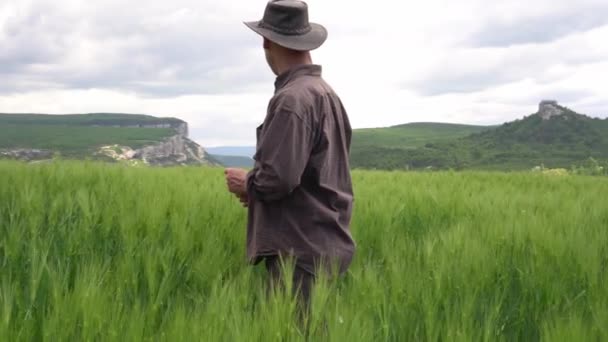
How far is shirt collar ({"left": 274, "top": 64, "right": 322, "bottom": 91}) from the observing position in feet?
10.3

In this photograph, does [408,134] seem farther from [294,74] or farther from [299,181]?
[299,181]

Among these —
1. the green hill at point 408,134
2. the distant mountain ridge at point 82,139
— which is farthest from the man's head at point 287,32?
the green hill at point 408,134

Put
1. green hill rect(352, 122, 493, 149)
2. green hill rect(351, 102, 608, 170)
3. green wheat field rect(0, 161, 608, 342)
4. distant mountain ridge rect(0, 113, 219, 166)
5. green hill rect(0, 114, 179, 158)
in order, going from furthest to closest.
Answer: green hill rect(352, 122, 493, 149) < green hill rect(0, 114, 179, 158) < distant mountain ridge rect(0, 113, 219, 166) < green hill rect(351, 102, 608, 170) < green wheat field rect(0, 161, 608, 342)

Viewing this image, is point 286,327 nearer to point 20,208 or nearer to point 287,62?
point 287,62

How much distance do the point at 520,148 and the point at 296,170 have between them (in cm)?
12708

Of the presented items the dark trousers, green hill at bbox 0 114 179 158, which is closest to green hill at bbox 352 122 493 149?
green hill at bbox 0 114 179 158

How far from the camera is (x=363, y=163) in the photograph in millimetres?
124188

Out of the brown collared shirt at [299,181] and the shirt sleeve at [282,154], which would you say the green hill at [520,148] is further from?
the shirt sleeve at [282,154]

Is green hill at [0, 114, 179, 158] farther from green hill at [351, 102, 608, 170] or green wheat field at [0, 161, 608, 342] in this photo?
green wheat field at [0, 161, 608, 342]

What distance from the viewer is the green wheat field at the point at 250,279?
1.90m

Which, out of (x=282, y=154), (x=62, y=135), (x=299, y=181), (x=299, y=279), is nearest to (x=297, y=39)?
(x=282, y=154)

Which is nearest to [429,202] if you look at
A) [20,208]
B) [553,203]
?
[553,203]

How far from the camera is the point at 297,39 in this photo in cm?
313

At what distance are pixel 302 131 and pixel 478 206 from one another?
350 centimetres
